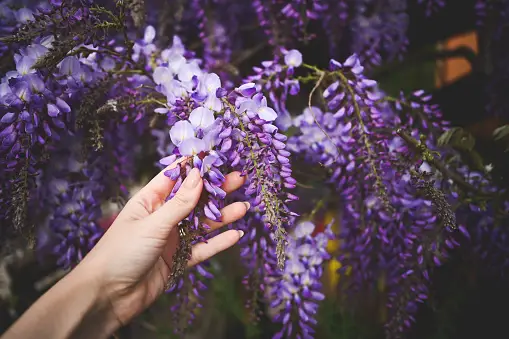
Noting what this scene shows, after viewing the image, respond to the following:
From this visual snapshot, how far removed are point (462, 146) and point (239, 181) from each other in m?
0.47

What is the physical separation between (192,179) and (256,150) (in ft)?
0.33

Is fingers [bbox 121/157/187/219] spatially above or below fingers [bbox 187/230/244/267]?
above

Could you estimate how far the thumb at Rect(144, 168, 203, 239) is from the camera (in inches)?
29.2

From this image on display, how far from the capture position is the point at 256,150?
30.0 inches

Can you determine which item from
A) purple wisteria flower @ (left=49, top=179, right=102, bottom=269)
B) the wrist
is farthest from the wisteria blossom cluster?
the wrist

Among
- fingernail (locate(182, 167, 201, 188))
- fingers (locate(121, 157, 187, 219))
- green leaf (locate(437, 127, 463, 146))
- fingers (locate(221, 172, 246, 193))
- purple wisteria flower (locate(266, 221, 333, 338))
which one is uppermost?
fingernail (locate(182, 167, 201, 188))

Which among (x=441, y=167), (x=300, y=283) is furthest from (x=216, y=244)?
(x=441, y=167)

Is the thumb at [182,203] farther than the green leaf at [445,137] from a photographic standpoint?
No

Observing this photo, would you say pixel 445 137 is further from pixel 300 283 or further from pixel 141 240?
A: pixel 141 240

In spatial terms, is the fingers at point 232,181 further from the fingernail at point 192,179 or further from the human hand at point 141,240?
the fingernail at point 192,179

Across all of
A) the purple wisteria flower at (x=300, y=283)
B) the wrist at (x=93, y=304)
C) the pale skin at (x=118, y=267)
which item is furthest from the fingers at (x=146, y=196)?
the purple wisteria flower at (x=300, y=283)

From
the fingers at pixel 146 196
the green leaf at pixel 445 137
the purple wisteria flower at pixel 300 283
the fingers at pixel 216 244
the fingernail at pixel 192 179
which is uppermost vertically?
the fingernail at pixel 192 179

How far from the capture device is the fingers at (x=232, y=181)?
843 millimetres

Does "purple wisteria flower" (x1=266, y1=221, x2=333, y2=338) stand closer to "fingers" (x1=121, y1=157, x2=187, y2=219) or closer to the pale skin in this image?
the pale skin
